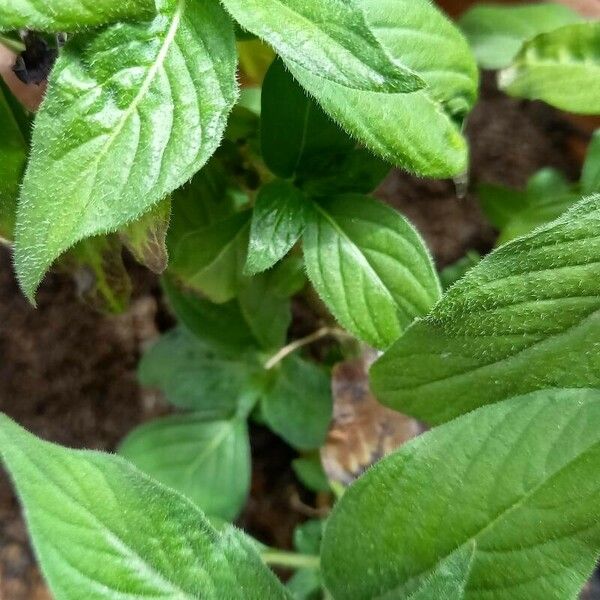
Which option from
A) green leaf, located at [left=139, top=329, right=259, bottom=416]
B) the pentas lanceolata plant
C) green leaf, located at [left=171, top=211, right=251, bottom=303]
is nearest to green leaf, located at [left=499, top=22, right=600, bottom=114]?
the pentas lanceolata plant

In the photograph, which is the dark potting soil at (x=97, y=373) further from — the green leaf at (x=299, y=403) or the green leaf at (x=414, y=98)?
the green leaf at (x=414, y=98)

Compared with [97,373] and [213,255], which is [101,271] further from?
[97,373]

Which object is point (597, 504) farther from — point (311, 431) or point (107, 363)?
point (107, 363)

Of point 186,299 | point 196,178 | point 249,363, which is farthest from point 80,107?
point 249,363

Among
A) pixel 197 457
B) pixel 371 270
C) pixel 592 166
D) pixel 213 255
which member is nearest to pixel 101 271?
pixel 213 255

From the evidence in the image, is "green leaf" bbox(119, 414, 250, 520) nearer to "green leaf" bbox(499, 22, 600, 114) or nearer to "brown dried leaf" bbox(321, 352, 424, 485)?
"brown dried leaf" bbox(321, 352, 424, 485)
